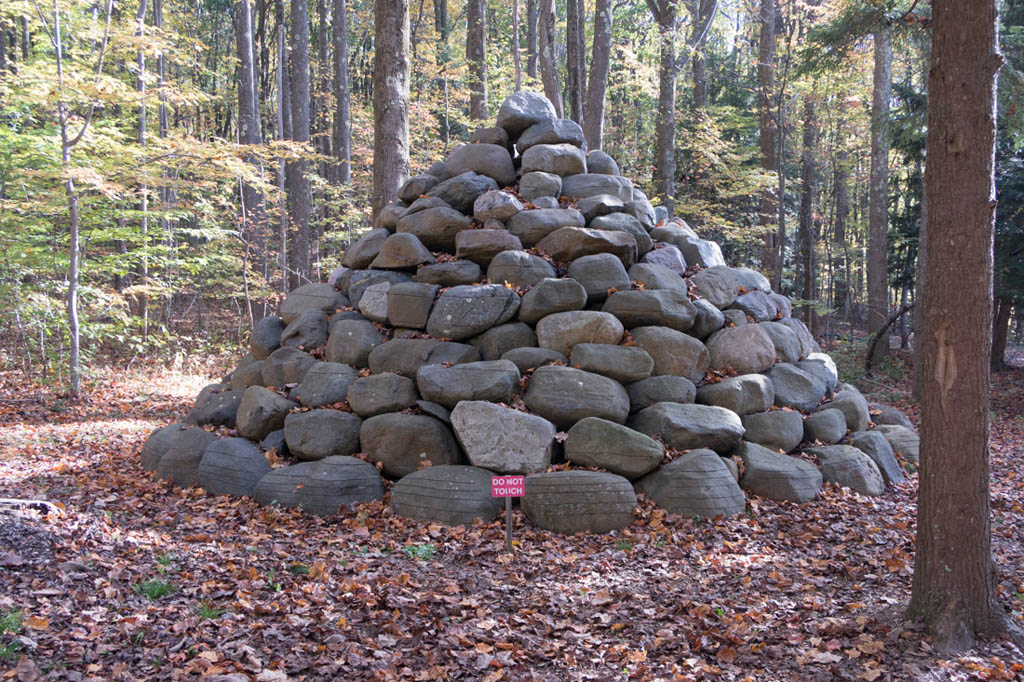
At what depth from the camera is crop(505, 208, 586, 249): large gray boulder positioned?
9250 millimetres

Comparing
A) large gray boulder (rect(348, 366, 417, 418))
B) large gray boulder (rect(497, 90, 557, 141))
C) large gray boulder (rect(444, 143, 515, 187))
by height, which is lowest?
large gray boulder (rect(348, 366, 417, 418))

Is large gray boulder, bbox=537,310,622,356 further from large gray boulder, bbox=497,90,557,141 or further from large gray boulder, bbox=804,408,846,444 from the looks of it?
large gray boulder, bbox=497,90,557,141

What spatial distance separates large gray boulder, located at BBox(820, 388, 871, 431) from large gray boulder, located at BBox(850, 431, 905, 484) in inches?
10.6

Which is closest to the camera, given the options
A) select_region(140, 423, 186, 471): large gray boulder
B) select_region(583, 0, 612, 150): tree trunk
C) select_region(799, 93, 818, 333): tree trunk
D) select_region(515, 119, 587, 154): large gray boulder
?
select_region(140, 423, 186, 471): large gray boulder

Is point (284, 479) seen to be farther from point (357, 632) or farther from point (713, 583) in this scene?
point (713, 583)

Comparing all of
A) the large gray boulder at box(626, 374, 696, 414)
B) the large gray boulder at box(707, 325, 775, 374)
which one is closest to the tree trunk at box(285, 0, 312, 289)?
the large gray boulder at box(626, 374, 696, 414)

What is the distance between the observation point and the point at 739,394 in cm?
812

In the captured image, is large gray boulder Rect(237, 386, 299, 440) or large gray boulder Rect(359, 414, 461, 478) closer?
large gray boulder Rect(359, 414, 461, 478)

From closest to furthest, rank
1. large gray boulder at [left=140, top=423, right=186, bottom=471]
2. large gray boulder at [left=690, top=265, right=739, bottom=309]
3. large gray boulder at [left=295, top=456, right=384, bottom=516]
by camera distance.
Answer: large gray boulder at [left=295, top=456, right=384, bottom=516]
large gray boulder at [left=140, top=423, right=186, bottom=471]
large gray boulder at [left=690, top=265, right=739, bottom=309]

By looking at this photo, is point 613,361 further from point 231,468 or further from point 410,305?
point 231,468

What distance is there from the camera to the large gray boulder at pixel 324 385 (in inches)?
324

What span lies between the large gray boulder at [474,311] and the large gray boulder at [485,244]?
0.75 m

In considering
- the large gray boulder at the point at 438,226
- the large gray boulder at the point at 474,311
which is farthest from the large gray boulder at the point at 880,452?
the large gray boulder at the point at 438,226

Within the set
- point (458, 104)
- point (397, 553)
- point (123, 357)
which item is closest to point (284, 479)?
point (397, 553)
